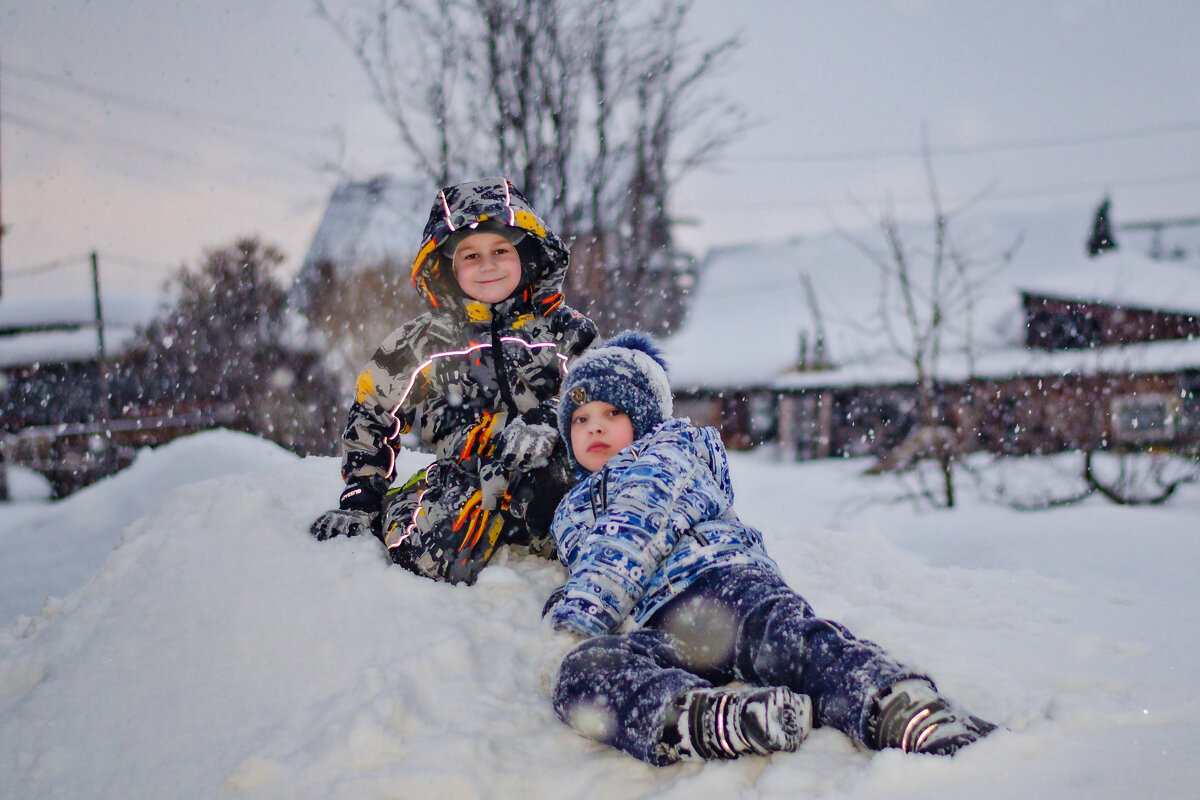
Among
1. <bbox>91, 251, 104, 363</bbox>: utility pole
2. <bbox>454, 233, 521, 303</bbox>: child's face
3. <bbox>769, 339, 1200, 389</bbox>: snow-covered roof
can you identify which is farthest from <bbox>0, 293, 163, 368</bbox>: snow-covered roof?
<bbox>454, 233, 521, 303</bbox>: child's face

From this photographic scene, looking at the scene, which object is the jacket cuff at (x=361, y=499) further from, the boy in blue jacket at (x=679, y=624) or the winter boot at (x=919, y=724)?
the winter boot at (x=919, y=724)

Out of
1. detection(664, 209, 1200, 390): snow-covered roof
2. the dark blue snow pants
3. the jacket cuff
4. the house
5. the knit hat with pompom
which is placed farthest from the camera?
detection(664, 209, 1200, 390): snow-covered roof

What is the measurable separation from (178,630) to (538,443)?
130cm

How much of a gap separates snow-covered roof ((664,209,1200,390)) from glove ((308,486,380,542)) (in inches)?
485

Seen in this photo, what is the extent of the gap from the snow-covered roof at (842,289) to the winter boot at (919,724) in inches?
526

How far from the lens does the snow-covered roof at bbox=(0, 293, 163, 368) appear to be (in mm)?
16828

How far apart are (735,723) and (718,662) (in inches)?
15.0

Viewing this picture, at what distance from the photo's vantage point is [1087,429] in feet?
18.5

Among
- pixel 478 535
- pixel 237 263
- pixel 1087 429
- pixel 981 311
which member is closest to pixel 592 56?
pixel 1087 429

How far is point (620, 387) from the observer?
89.7 inches

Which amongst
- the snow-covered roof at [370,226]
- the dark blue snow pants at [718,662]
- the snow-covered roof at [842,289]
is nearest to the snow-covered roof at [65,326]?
the snow-covered roof at [370,226]

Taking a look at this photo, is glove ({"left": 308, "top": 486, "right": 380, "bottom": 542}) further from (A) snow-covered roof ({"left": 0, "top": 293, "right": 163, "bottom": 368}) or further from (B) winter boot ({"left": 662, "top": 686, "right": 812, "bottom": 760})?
(A) snow-covered roof ({"left": 0, "top": 293, "right": 163, "bottom": 368})

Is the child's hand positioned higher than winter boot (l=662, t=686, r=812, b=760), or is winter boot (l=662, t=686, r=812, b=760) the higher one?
the child's hand

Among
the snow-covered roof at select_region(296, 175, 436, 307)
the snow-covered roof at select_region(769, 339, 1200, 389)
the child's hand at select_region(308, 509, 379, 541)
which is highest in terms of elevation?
the snow-covered roof at select_region(296, 175, 436, 307)
